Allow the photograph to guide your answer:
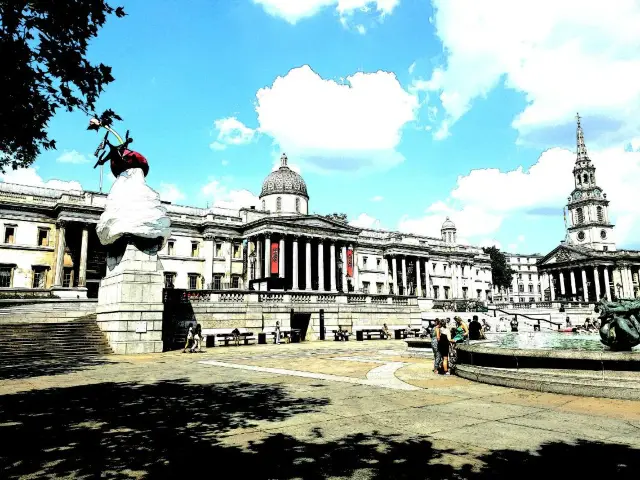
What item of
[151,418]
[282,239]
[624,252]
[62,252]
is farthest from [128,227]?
[624,252]

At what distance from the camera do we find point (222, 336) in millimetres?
30891

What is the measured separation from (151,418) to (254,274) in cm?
5288

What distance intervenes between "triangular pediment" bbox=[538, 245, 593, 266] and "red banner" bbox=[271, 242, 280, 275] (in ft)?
263

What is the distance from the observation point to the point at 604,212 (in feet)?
373

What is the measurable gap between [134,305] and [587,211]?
120167mm

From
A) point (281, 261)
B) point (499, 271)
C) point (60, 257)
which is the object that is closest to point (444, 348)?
point (281, 261)

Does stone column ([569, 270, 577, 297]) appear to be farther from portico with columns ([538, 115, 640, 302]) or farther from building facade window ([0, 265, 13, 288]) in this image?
building facade window ([0, 265, 13, 288])

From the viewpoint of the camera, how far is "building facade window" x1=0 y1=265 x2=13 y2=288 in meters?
48.2

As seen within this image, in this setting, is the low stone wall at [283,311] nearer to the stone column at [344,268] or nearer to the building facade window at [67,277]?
the stone column at [344,268]

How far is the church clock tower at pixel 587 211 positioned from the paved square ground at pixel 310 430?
384ft

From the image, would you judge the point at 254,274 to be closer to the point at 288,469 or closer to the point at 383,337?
the point at 383,337

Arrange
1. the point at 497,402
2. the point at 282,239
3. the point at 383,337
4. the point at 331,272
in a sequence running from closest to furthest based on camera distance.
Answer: the point at 497,402 < the point at 383,337 < the point at 282,239 < the point at 331,272

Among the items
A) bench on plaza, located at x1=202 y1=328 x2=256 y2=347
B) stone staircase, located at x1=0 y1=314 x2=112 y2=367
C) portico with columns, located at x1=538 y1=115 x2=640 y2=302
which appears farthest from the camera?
portico with columns, located at x1=538 y1=115 x2=640 y2=302

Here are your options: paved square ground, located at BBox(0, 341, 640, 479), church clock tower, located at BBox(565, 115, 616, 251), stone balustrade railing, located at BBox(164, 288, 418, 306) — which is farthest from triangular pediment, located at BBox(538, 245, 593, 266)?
paved square ground, located at BBox(0, 341, 640, 479)
